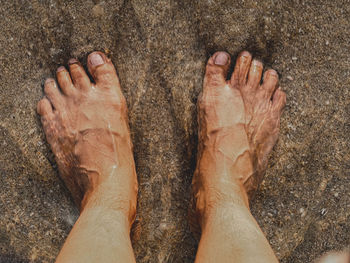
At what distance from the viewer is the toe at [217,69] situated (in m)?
1.78

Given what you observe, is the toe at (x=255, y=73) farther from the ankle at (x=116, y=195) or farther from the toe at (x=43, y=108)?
the toe at (x=43, y=108)

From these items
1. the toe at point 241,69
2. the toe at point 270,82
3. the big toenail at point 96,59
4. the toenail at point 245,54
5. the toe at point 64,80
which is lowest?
the toe at point 270,82

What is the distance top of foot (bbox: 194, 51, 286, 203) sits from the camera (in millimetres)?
1793

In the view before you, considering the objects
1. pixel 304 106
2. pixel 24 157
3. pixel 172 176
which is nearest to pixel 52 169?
pixel 24 157

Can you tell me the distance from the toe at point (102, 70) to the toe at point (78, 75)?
4cm

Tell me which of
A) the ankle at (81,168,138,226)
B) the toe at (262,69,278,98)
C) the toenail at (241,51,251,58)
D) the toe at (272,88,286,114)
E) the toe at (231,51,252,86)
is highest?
the toenail at (241,51,251,58)

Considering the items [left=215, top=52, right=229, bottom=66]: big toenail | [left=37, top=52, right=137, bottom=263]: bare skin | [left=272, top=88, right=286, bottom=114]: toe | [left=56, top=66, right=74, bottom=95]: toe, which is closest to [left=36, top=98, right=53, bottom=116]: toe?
[left=37, top=52, right=137, bottom=263]: bare skin

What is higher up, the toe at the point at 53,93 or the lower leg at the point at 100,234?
the toe at the point at 53,93

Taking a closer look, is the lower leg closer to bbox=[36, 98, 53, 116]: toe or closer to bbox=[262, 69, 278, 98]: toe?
bbox=[36, 98, 53, 116]: toe

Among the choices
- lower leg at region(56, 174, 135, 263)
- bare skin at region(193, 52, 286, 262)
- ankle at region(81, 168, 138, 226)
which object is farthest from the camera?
bare skin at region(193, 52, 286, 262)

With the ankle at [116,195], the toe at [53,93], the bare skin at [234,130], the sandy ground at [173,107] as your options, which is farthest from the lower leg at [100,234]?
the toe at [53,93]

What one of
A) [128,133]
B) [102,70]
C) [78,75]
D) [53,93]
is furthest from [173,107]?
[53,93]

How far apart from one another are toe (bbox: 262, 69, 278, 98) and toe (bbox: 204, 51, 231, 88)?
0.66 feet

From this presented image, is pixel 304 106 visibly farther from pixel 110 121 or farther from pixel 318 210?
pixel 110 121
